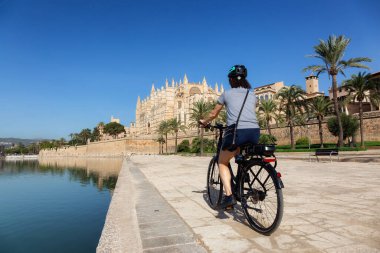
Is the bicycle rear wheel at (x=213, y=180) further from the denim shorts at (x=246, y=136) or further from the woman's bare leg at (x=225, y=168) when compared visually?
the denim shorts at (x=246, y=136)

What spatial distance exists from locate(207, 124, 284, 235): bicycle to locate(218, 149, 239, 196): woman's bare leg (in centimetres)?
8

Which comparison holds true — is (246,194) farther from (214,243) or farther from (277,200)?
(214,243)

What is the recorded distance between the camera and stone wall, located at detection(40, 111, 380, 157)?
31672mm

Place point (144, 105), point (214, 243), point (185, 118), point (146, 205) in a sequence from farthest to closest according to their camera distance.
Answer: point (144, 105), point (185, 118), point (146, 205), point (214, 243)

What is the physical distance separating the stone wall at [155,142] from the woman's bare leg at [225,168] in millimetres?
12949

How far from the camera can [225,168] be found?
370cm

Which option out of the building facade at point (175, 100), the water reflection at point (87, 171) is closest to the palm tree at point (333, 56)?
the water reflection at point (87, 171)

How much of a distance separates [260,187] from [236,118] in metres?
0.87

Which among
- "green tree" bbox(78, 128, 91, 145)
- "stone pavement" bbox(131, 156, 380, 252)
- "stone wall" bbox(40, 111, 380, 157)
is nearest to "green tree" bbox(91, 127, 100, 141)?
"green tree" bbox(78, 128, 91, 145)

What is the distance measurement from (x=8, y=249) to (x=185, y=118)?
270ft

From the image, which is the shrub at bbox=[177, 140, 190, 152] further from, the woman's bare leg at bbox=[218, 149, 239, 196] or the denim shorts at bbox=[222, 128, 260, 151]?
the denim shorts at bbox=[222, 128, 260, 151]

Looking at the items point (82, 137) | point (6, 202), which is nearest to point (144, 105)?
point (82, 137)

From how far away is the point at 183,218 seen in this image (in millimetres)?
3738

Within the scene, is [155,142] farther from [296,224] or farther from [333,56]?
[296,224]
